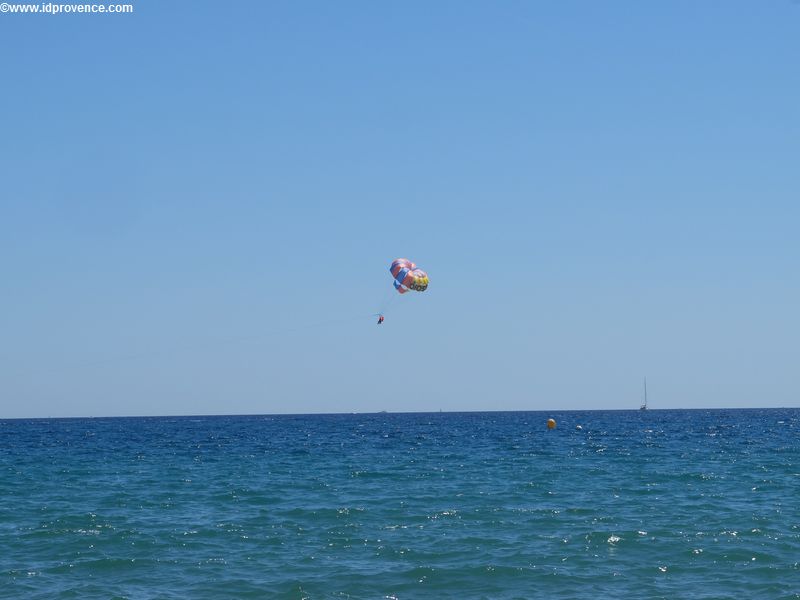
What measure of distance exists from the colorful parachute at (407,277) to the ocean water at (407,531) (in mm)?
10050

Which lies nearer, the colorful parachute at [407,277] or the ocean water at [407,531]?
the ocean water at [407,531]

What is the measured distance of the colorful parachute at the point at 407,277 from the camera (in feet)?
167

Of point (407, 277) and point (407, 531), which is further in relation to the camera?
point (407, 277)

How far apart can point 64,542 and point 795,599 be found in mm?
18466

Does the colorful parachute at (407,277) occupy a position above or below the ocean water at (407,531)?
above

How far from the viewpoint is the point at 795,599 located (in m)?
18.8

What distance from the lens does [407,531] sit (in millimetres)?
26156

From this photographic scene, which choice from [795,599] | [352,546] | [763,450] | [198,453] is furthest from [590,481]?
[198,453]

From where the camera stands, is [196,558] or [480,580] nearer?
[480,580]

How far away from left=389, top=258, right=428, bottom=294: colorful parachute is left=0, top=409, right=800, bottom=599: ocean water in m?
10.0

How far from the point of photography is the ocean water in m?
20.4

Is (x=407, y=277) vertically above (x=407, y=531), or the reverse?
(x=407, y=277)

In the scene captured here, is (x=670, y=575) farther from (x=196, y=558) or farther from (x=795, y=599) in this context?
(x=196, y=558)

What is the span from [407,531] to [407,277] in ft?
85.5
